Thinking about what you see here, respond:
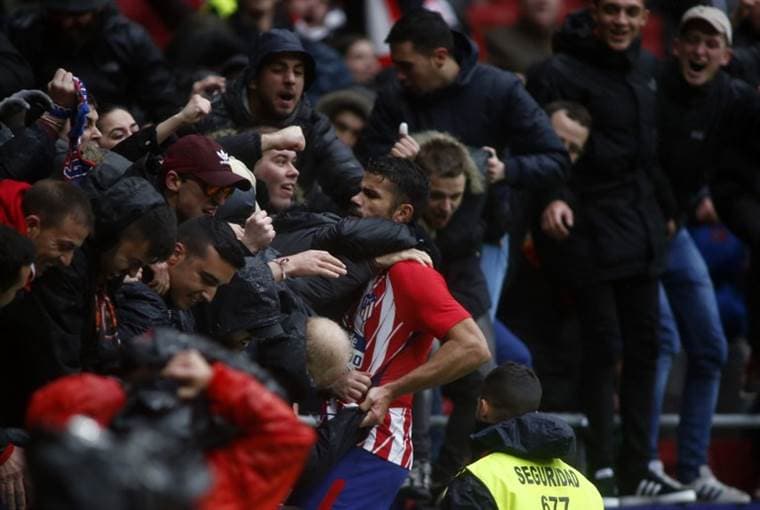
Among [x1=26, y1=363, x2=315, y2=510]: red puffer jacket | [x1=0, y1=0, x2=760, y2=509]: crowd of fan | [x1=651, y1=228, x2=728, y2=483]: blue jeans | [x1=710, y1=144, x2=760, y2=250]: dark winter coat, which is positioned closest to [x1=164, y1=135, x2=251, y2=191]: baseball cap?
[x1=0, y1=0, x2=760, y2=509]: crowd of fan

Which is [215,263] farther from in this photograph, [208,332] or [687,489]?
[687,489]

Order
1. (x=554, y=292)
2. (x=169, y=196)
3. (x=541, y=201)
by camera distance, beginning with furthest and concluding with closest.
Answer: (x=554, y=292), (x=541, y=201), (x=169, y=196)

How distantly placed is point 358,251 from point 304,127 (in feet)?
3.29

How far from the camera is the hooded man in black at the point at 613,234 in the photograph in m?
9.16

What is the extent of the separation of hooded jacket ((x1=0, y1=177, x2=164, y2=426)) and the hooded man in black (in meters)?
3.52

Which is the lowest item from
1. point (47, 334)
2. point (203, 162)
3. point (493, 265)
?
point (493, 265)

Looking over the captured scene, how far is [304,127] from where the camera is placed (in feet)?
26.4

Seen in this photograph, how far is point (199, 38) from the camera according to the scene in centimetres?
1010

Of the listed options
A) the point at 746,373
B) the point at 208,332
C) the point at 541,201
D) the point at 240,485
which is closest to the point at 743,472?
the point at 746,373

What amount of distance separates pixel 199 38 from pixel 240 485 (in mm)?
5486

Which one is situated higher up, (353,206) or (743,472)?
(353,206)

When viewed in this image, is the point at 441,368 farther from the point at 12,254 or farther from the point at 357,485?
the point at 12,254

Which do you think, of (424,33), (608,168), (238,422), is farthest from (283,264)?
(608,168)

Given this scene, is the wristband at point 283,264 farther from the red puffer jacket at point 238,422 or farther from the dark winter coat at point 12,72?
the red puffer jacket at point 238,422
